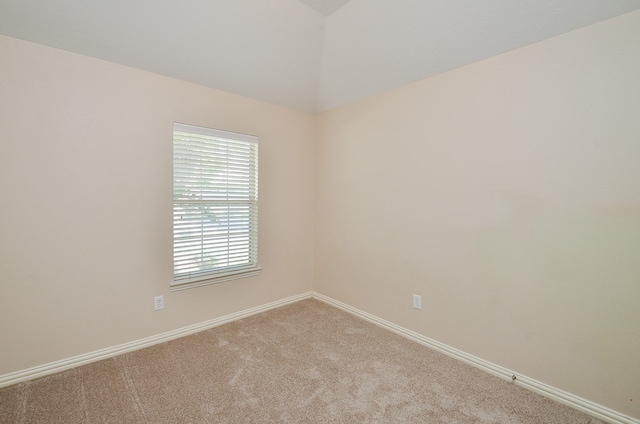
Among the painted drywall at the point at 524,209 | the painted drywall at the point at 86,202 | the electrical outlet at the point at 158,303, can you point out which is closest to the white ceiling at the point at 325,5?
the painted drywall at the point at 524,209

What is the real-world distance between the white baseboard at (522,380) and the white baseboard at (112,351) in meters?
1.44

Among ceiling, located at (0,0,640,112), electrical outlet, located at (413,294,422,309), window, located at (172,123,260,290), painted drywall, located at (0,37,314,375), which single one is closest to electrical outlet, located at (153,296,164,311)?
A: painted drywall, located at (0,37,314,375)

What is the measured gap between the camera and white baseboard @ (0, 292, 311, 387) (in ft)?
6.14

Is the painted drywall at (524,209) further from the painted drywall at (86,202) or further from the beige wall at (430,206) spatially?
the painted drywall at (86,202)

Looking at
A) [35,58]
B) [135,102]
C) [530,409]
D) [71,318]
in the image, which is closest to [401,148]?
[530,409]

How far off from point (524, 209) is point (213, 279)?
2628mm

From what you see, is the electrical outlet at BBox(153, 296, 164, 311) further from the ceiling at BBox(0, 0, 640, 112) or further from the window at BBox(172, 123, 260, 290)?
the ceiling at BBox(0, 0, 640, 112)

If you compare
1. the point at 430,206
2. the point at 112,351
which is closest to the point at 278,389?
the point at 112,351

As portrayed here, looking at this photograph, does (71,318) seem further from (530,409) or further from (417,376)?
(530,409)

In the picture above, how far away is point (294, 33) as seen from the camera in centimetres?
245

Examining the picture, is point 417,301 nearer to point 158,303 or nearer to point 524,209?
point 524,209

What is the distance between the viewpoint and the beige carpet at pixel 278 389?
5.24ft

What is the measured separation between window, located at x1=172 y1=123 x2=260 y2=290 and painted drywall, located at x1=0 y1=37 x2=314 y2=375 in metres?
0.09

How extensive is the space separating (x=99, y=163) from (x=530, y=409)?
3.34 meters
